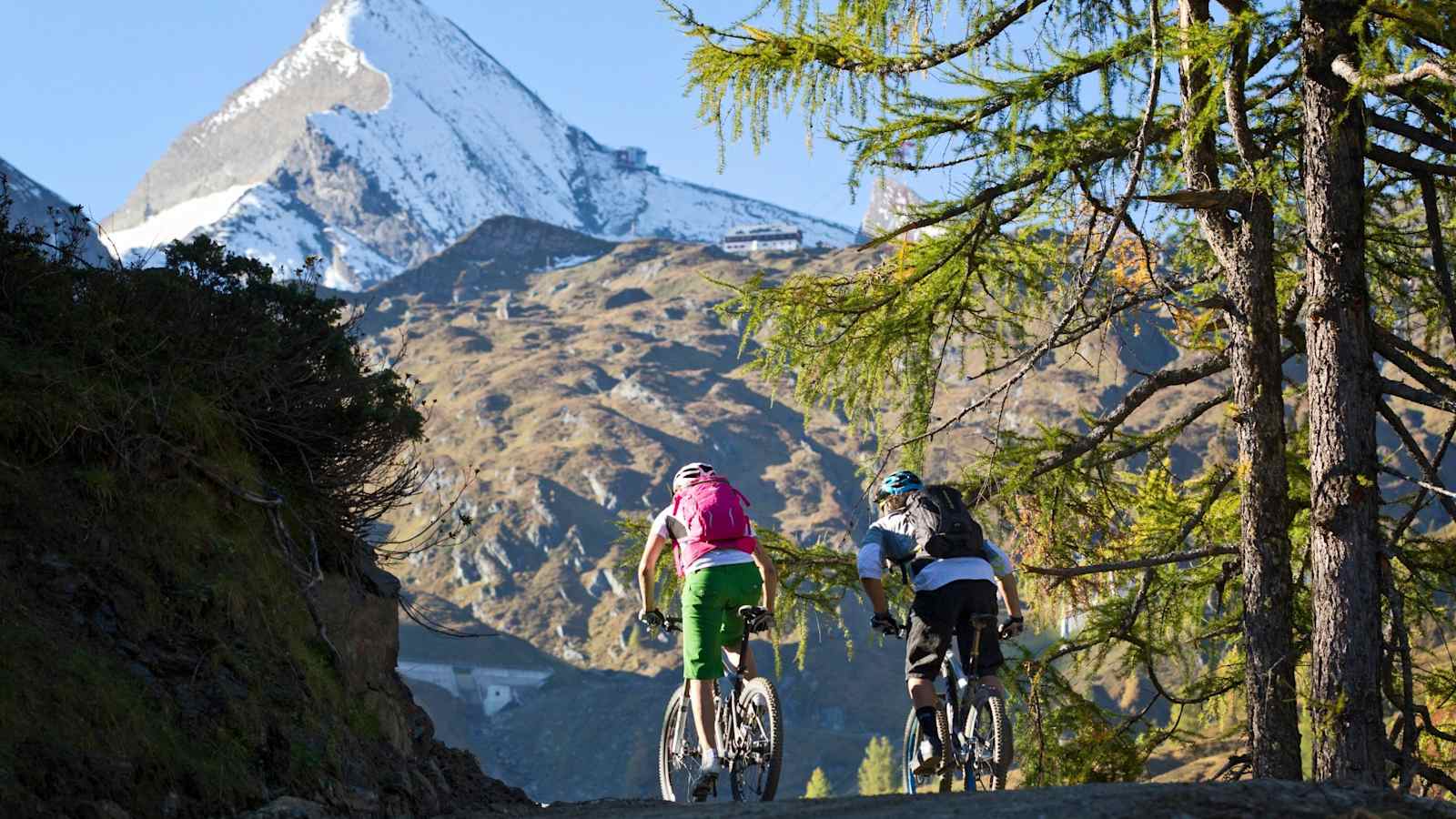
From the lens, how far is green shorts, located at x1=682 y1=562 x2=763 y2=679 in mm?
7543

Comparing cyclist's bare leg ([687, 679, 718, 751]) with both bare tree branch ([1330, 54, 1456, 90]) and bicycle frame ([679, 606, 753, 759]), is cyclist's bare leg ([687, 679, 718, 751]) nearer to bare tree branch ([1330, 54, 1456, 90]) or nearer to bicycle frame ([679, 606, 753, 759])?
bicycle frame ([679, 606, 753, 759])

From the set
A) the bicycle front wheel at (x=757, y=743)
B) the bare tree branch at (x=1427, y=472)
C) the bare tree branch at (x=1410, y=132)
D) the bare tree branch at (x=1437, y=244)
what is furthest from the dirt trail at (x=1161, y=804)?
the bare tree branch at (x=1410, y=132)

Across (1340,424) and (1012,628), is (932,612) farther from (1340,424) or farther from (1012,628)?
(1340,424)

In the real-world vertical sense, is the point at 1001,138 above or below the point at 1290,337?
above

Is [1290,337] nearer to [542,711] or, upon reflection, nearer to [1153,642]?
[1153,642]

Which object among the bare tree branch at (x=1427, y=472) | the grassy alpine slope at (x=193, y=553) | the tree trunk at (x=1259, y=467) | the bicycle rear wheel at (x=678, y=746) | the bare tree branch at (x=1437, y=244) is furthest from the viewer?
the tree trunk at (x=1259, y=467)

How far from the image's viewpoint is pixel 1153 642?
10453 millimetres

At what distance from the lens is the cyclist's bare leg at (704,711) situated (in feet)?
24.7

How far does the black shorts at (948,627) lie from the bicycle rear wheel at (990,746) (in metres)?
0.32

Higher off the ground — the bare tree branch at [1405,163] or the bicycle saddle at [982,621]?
the bare tree branch at [1405,163]

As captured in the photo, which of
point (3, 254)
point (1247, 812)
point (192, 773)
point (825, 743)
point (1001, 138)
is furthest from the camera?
point (825, 743)

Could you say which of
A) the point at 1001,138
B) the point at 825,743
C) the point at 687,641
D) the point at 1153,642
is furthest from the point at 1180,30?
the point at 825,743

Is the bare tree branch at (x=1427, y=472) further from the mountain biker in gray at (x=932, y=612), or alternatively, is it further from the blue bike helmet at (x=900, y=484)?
the blue bike helmet at (x=900, y=484)

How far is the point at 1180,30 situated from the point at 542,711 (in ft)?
643
